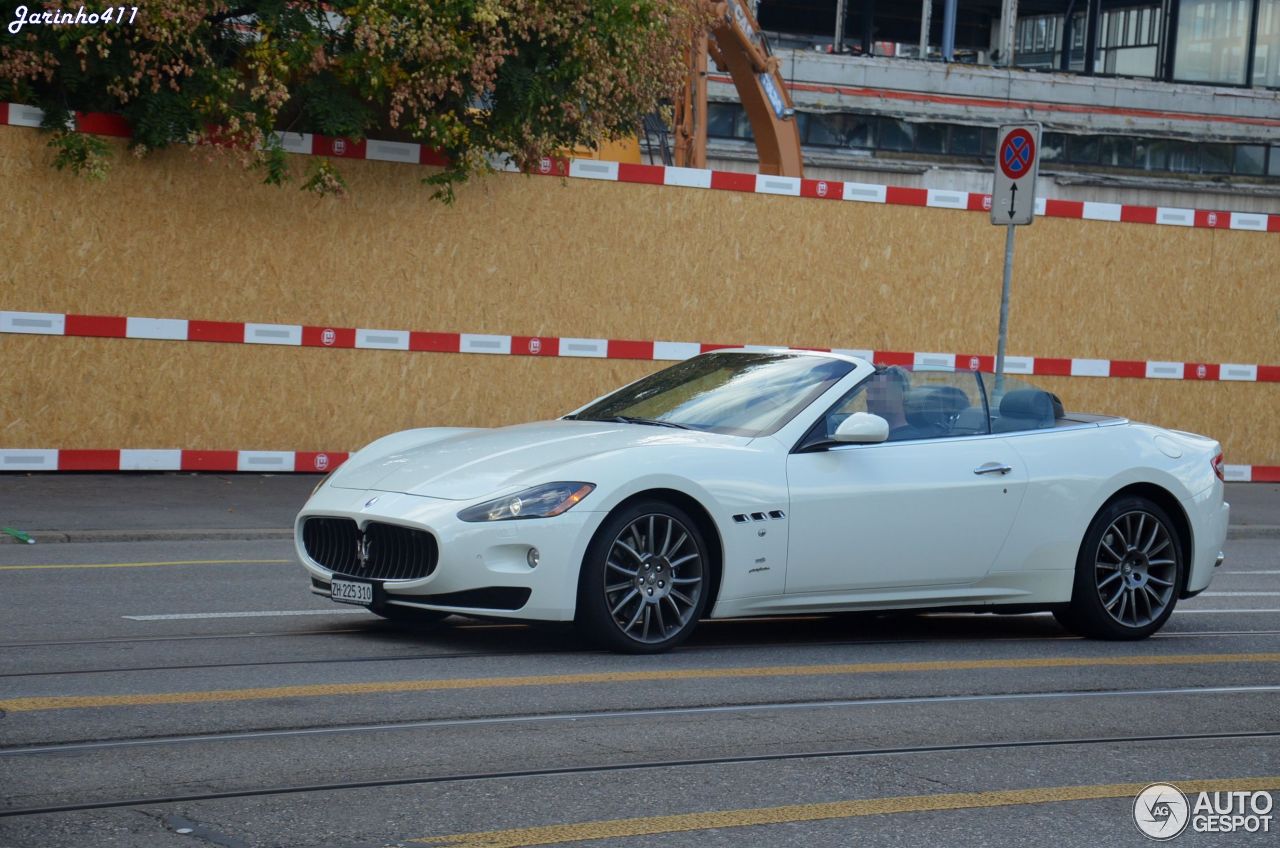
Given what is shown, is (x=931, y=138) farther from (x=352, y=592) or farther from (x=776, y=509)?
(x=352, y=592)

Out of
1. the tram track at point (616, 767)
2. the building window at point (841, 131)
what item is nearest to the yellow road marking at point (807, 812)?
A: the tram track at point (616, 767)

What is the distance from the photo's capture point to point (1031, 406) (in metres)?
9.03

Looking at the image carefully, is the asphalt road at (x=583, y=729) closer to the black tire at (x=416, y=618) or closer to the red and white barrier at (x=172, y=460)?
the black tire at (x=416, y=618)

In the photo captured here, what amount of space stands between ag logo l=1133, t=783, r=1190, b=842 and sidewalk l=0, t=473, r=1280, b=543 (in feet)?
26.9

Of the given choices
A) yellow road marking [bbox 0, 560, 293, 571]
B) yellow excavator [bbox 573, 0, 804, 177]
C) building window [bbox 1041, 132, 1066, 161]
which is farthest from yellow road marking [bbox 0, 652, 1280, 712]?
building window [bbox 1041, 132, 1066, 161]

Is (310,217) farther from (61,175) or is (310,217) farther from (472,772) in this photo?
(472,772)

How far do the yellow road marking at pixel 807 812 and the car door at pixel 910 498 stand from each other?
240cm

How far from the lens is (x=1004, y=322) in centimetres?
1467

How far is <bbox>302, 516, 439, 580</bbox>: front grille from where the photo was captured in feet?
24.3

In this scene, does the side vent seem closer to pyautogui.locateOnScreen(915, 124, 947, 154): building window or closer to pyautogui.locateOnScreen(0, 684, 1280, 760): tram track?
pyautogui.locateOnScreen(0, 684, 1280, 760): tram track

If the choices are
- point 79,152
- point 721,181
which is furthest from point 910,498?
point 721,181

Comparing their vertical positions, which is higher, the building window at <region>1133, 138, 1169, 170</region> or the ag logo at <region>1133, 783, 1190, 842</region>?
the building window at <region>1133, 138, 1169, 170</region>

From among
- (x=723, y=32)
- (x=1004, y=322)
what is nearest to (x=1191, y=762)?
(x=1004, y=322)

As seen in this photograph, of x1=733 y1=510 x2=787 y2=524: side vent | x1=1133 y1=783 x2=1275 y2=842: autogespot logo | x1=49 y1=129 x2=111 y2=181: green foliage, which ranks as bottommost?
x1=1133 y1=783 x2=1275 y2=842: autogespot logo
